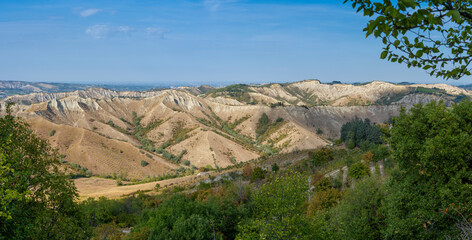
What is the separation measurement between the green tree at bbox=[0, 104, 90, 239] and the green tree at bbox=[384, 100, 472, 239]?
54.4 ft

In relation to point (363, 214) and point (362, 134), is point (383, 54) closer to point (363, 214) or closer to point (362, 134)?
point (363, 214)

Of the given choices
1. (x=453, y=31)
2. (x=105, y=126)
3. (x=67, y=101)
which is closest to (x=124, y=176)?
(x=105, y=126)

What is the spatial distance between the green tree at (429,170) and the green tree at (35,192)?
54.4 feet

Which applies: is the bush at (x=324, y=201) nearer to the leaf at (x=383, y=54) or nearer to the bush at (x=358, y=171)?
the bush at (x=358, y=171)

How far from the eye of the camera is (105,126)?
4774 inches

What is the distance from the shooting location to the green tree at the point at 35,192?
790cm

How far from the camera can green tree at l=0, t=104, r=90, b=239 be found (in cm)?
790

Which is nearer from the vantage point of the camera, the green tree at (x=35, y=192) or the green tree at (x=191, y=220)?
the green tree at (x=35, y=192)

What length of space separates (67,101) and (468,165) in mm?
158606

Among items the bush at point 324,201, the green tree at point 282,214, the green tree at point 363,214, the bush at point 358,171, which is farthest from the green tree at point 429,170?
the bush at point 358,171

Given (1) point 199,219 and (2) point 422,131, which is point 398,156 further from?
(1) point 199,219

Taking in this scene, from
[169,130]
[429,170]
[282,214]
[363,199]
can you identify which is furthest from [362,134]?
[169,130]

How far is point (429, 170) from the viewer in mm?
14953

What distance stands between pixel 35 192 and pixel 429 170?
64.6 ft
